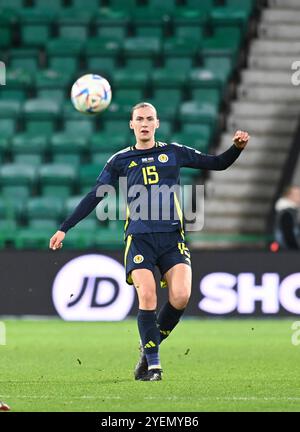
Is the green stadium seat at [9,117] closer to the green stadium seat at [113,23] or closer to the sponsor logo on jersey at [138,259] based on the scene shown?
the green stadium seat at [113,23]

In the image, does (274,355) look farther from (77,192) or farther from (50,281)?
(77,192)

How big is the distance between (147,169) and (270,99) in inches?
440

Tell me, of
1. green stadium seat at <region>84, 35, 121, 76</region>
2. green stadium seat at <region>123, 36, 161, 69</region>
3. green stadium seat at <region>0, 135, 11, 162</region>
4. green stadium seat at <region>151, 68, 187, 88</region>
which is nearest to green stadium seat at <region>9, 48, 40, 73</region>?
green stadium seat at <region>84, 35, 121, 76</region>

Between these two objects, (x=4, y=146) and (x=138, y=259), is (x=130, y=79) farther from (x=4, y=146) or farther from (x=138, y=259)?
(x=138, y=259)

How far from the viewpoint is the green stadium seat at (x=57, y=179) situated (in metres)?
18.9

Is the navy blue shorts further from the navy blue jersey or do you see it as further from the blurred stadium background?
the blurred stadium background

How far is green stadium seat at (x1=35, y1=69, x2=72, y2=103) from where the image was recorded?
20078 millimetres

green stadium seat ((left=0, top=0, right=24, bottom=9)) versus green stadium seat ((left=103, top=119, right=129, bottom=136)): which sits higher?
green stadium seat ((left=0, top=0, right=24, bottom=9))

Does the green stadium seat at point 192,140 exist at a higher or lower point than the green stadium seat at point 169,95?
lower

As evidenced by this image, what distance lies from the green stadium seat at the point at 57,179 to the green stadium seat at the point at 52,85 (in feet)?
5.25

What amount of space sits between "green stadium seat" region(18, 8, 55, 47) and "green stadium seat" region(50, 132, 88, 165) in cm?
252

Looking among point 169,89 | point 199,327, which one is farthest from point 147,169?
point 169,89

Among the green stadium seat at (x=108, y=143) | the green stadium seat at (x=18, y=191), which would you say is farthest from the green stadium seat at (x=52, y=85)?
the green stadium seat at (x=18, y=191)

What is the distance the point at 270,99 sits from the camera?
19812 millimetres
